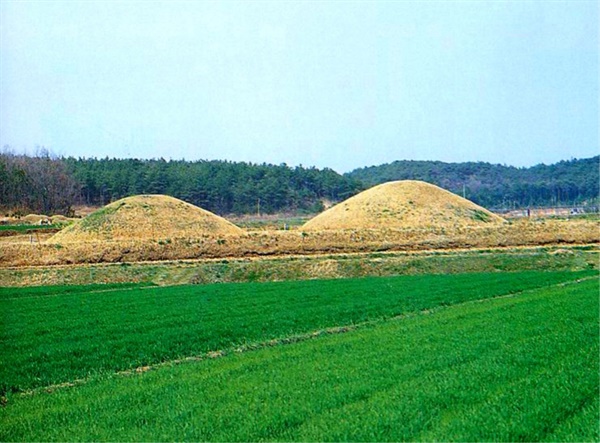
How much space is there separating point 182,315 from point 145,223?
43128 mm

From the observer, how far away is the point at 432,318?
20500mm

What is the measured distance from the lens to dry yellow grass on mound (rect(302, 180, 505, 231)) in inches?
2628

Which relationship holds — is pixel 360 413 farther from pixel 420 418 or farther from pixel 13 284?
pixel 13 284

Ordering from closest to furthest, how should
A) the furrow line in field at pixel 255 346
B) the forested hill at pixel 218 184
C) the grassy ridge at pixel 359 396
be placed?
the grassy ridge at pixel 359 396, the furrow line in field at pixel 255 346, the forested hill at pixel 218 184

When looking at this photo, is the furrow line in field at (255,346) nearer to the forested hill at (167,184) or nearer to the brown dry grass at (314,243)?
the brown dry grass at (314,243)

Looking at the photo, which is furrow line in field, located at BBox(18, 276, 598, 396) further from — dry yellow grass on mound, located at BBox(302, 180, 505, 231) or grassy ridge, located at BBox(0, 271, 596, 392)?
dry yellow grass on mound, located at BBox(302, 180, 505, 231)

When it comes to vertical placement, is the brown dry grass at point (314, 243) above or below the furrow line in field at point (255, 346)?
above

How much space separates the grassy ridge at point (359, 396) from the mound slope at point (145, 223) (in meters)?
46.9

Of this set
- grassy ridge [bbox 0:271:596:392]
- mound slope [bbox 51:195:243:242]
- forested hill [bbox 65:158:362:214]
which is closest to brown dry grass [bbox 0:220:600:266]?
mound slope [bbox 51:195:243:242]

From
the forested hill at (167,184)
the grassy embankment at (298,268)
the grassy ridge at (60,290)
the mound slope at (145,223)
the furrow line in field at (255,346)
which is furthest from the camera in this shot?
the forested hill at (167,184)

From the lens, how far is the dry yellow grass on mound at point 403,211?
219ft

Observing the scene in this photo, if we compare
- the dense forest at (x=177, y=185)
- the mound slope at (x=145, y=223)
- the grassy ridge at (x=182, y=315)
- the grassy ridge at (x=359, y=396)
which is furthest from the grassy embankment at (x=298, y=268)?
the dense forest at (x=177, y=185)

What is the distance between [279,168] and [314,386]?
137648 mm

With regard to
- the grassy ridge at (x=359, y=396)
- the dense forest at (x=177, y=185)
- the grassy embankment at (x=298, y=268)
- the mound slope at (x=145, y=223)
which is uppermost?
the dense forest at (x=177, y=185)
